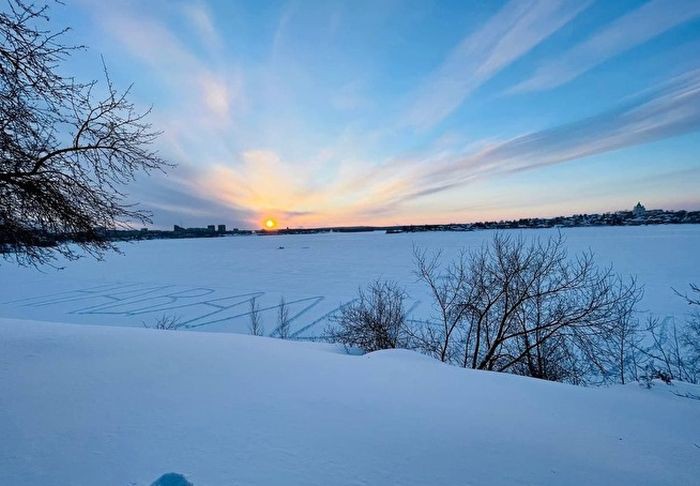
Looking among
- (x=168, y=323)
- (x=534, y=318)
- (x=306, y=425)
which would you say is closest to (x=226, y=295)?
(x=168, y=323)

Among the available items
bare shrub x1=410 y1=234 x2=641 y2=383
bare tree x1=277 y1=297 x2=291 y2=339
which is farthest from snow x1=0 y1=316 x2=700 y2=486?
bare tree x1=277 y1=297 x2=291 y2=339

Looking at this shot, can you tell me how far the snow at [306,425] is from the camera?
184 centimetres

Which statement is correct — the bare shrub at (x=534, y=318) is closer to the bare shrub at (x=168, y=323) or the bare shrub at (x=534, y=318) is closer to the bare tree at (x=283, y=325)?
the bare tree at (x=283, y=325)

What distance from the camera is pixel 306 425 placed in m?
2.29

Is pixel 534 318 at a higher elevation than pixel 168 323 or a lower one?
higher

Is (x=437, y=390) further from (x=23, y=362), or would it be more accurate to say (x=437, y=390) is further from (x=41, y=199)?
(x=41, y=199)

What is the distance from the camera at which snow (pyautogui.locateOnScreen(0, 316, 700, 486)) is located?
184 cm

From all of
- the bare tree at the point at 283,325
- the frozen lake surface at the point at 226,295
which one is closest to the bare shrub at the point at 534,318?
the frozen lake surface at the point at 226,295

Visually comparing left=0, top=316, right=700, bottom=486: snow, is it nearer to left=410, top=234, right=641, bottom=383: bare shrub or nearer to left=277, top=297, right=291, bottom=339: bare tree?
left=410, top=234, right=641, bottom=383: bare shrub

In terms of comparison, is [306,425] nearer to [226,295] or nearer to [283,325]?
[283,325]

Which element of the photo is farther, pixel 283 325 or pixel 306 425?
pixel 283 325

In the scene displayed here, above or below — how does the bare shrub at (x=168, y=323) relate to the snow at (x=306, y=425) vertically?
below

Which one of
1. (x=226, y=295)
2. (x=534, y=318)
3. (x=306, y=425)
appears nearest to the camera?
(x=306, y=425)

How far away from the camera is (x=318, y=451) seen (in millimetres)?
2004
